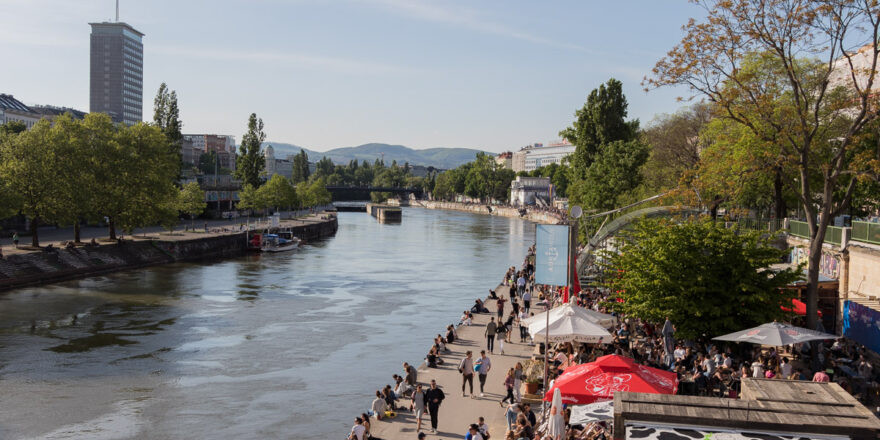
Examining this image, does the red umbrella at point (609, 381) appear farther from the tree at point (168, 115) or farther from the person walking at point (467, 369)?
the tree at point (168, 115)

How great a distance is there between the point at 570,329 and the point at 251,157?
342ft

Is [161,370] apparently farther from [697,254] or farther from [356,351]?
[697,254]

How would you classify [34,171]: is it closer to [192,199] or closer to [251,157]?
[192,199]

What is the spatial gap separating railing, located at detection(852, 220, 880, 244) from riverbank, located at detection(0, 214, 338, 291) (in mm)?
46149

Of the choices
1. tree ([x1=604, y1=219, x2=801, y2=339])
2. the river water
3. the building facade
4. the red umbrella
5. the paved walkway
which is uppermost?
the building facade

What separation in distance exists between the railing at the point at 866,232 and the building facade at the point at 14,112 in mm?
132174

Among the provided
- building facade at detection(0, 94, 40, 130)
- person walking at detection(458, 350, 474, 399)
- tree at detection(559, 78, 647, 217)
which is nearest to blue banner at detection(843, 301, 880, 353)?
person walking at detection(458, 350, 474, 399)

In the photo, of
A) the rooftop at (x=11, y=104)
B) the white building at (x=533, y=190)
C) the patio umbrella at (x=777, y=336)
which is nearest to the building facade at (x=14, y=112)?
the rooftop at (x=11, y=104)

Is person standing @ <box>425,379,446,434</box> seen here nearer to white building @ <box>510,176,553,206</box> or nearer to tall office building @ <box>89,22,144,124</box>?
white building @ <box>510,176,553,206</box>

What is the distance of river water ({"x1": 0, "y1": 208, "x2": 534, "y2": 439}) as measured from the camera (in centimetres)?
2206

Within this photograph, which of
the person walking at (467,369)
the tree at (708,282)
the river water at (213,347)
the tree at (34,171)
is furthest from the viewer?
the tree at (34,171)

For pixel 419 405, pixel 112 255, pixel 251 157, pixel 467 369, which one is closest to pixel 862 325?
pixel 467 369

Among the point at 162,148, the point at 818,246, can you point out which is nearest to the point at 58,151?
the point at 162,148

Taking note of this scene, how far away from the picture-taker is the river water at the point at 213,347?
869 inches
